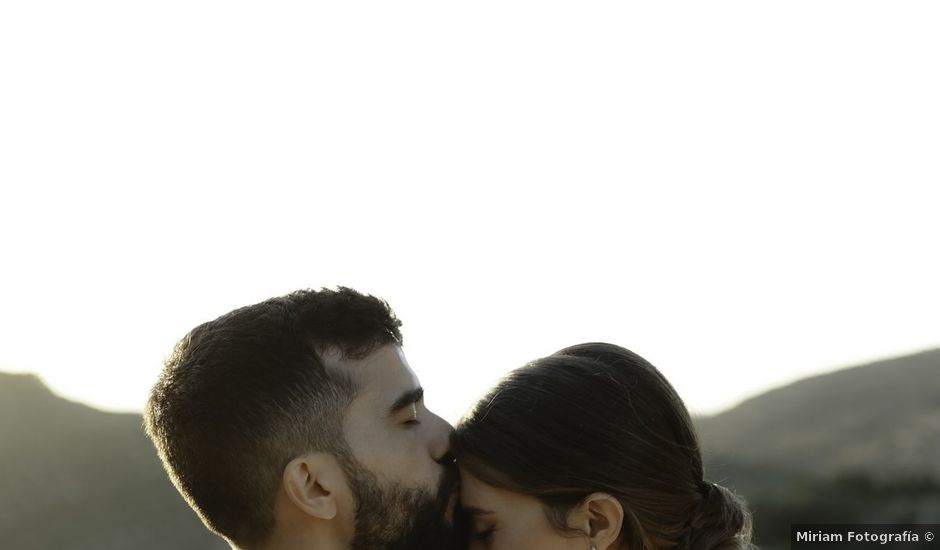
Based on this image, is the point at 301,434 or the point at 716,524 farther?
the point at 716,524

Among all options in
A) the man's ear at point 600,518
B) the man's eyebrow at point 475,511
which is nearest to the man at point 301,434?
the man's eyebrow at point 475,511

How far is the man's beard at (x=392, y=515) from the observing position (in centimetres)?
490

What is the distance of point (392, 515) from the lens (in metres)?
4.94

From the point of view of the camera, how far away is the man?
4.89 metres

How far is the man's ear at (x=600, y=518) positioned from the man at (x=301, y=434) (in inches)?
22.3

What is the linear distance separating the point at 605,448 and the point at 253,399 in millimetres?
1477

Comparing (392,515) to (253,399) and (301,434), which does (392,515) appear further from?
(253,399)

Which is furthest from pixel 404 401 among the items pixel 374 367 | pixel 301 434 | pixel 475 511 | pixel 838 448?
pixel 838 448

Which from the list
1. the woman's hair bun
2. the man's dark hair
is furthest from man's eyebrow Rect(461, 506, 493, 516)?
the woman's hair bun

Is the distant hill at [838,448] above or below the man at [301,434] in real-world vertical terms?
below

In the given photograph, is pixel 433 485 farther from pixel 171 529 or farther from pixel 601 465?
pixel 171 529


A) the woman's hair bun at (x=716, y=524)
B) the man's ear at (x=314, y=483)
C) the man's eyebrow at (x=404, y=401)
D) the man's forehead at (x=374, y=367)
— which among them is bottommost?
the woman's hair bun at (x=716, y=524)

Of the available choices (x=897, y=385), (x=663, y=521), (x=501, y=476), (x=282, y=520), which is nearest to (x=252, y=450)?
(x=282, y=520)

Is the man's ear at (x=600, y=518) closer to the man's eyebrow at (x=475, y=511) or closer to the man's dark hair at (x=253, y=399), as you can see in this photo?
the man's eyebrow at (x=475, y=511)
